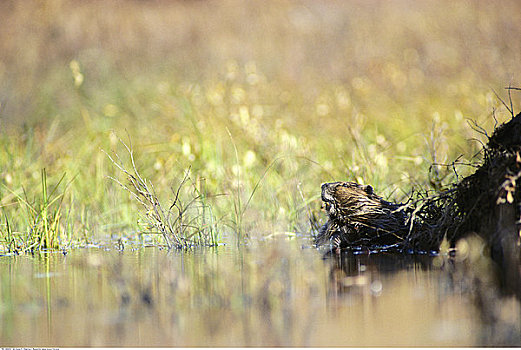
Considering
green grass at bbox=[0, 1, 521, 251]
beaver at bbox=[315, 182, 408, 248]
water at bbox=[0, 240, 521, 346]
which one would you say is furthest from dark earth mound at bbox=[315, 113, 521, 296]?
green grass at bbox=[0, 1, 521, 251]

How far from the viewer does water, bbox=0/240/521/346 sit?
1973mm

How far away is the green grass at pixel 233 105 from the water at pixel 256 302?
0.96 metres

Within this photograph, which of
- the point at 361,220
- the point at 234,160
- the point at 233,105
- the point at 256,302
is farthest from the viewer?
the point at 233,105

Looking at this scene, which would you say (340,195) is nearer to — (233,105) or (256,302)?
(256,302)

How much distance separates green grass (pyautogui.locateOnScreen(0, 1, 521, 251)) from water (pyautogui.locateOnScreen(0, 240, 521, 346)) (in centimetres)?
96

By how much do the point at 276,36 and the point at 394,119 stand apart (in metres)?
3.66

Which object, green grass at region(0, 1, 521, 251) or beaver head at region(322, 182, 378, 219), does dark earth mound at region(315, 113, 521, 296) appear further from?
green grass at region(0, 1, 521, 251)

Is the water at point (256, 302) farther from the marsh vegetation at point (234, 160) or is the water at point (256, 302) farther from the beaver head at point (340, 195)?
the beaver head at point (340, 195)

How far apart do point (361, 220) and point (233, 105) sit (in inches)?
187

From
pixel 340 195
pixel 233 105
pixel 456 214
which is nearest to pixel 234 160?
pixel 233 105

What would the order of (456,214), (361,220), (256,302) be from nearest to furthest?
(256,302), (456,214), (361,220)

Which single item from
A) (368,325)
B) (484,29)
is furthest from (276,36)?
(368,325)

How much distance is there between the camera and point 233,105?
8.22m

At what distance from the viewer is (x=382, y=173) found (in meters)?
5.15
